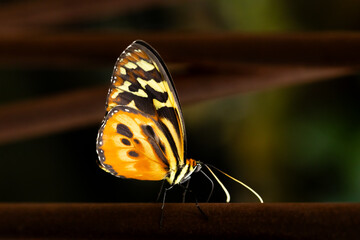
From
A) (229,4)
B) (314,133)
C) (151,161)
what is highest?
(229,4)

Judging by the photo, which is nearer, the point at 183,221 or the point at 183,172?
the point at 183,221

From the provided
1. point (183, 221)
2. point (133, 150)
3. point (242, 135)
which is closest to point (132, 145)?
point (133, 150)

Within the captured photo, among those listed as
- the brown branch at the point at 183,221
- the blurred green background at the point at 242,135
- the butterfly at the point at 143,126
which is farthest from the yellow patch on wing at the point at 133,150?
the blurred green background at the point at 242,135

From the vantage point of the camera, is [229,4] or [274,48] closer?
[274,48]

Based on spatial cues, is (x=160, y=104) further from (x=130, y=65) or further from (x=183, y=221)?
(x=183, y=221)

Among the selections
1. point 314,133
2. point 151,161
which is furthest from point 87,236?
point 314,133

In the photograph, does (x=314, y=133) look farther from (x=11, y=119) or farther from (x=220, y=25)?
(x=11, y=119)

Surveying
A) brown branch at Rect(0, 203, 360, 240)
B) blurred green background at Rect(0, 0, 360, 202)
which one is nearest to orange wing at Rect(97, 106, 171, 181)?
brown branch at Rect(0, 203, 360, 240)
